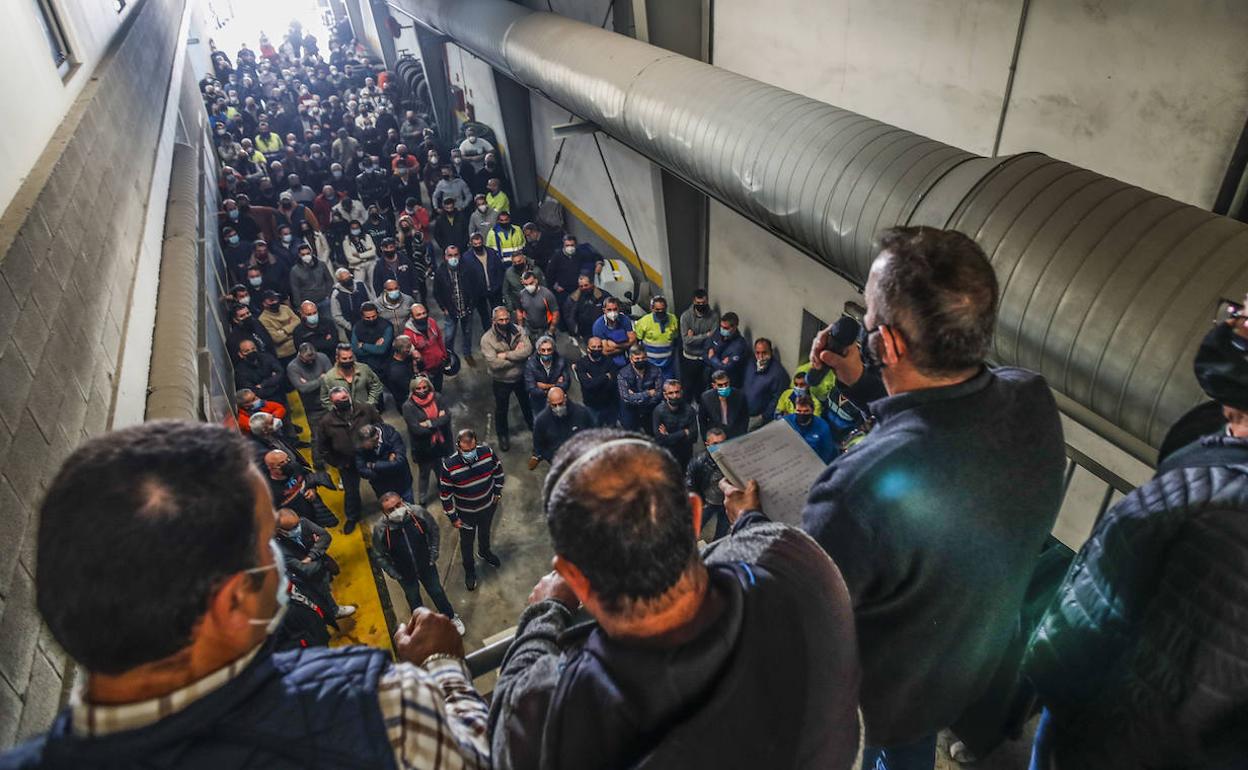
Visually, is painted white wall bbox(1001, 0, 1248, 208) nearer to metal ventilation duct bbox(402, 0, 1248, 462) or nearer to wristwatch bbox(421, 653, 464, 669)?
metal ventilation duct bbox(402, 0, 1248, 462)

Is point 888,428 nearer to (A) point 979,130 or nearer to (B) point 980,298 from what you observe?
(B) point 980,298

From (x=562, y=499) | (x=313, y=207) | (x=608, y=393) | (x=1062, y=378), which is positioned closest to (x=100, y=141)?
(x=608, y=393)

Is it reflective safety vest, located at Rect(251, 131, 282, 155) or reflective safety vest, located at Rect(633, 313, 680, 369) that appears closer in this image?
reflective safety vest, located at Rect(633, 313, 680, 369)

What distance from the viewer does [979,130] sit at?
5094 mm

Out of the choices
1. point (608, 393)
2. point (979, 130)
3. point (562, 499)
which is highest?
point (562, 499)

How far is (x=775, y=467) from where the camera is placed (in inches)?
97.7

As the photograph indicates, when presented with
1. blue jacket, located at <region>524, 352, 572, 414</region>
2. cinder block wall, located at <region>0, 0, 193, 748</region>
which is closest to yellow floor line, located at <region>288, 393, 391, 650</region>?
blue jacket, located at <region>524, 352, 572, 414</region>

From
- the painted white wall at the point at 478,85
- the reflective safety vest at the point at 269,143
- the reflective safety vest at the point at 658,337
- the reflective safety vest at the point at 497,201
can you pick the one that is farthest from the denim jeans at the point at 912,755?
the reflective safety vest at the point at 269,143

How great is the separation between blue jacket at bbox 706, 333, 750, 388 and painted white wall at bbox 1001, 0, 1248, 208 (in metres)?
3.66

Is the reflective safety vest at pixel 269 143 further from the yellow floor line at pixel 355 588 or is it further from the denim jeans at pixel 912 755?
the denim jeans at pixel 912 755

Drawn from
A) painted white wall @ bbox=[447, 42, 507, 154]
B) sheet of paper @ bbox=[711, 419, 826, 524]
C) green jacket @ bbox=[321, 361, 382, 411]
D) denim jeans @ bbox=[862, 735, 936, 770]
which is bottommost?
green jacket @ bbox=[321, 361, 382, 411]

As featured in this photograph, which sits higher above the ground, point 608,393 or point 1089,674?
point 1089,674

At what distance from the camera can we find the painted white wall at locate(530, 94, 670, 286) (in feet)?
32.0

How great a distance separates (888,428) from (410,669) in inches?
52.9
